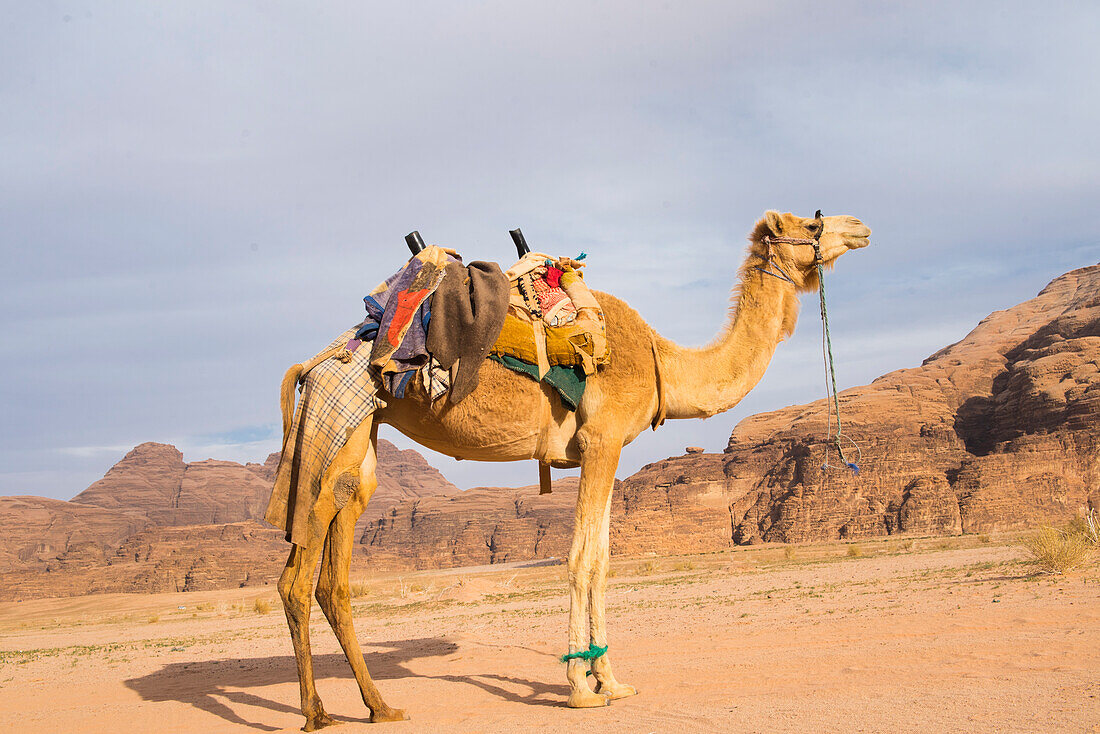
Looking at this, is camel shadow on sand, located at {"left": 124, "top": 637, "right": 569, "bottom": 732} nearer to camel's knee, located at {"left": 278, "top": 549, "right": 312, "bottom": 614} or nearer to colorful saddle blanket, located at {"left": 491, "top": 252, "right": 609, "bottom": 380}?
camel's knee, located at {"left": 278, "top": 549, "right": 312, "bottom": 614}

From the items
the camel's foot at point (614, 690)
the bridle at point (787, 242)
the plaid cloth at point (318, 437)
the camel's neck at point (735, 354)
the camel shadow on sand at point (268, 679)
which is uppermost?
the bridle at point (787, 242)

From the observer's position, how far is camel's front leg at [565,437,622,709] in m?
6.37

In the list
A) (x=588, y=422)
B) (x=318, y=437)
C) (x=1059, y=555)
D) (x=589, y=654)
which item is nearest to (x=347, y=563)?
(x=318, y=437)

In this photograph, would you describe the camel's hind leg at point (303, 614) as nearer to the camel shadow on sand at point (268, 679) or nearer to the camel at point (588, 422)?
the camel at point (588, 422)

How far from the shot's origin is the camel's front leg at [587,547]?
637cm

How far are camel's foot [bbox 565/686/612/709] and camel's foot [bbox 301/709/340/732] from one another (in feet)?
6.08

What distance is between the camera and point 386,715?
6.29 metres

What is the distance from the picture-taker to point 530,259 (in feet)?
23.5

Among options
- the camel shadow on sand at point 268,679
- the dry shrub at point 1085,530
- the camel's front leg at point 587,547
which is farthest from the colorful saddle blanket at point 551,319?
the dry shrub at point 1085,530

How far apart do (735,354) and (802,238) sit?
129 cm

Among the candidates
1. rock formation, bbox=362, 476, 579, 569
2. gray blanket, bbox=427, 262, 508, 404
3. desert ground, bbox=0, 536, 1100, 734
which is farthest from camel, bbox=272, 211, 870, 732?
rock formation, bbox=362, 476, 579, 569

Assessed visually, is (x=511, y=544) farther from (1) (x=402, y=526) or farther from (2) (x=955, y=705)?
(2) (x=955, y=705)

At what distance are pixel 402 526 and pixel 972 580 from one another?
95.5 metres

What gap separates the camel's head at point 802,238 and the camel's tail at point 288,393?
429 centimetres
